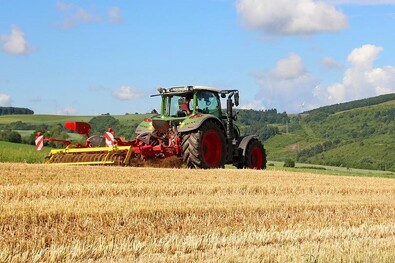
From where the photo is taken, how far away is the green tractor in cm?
1490

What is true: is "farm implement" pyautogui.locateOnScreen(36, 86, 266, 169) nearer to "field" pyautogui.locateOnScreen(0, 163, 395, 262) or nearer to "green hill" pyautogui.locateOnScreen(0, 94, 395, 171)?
"field" pyautogui.locateOnScreen(0, 163, 395, 262)

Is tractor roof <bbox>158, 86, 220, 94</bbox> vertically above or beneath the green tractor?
above

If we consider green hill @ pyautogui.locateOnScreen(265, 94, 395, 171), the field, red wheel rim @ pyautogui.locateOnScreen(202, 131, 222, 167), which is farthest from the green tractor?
green hill @ pyautogui.locateOnScreen(265, 94, 395, 171)

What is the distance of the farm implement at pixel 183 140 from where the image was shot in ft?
48.5

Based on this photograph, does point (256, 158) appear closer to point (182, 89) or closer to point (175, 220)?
point (182, 89)

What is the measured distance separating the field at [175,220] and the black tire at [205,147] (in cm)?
294

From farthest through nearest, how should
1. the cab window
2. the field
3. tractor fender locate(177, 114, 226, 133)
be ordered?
the cab window, tractor fender locate(177, 114, 226, 133), the field

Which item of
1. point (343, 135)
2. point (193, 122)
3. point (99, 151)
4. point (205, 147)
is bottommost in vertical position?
point (99, 151)

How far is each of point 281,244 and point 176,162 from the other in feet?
27.8

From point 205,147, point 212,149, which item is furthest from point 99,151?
point 212,149

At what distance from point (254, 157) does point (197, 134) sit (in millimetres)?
3399

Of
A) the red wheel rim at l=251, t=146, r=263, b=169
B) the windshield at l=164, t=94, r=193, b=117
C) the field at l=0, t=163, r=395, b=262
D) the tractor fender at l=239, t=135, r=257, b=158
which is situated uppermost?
the windshield at l=164, t=94, r=193, b=117

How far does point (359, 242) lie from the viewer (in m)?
6.87

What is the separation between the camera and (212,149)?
1585cm
